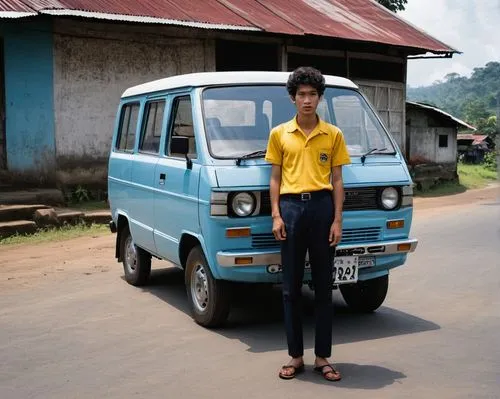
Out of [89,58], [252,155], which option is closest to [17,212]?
[89,58]

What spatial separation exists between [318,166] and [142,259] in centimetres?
336

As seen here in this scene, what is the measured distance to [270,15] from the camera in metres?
18.0

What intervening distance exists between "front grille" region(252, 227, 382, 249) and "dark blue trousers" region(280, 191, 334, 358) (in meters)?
0.67

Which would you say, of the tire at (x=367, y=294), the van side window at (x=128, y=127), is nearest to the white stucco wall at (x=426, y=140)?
the van side window at (x=128, y=127)

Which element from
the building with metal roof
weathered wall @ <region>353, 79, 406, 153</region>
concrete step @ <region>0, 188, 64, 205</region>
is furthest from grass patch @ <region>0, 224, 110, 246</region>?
weathered wall @ <region>353, 79, 406, 153</region>

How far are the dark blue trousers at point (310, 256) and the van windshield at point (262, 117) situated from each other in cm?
117

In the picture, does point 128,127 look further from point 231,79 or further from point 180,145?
point 180,145

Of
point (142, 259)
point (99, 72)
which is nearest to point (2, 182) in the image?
point (99, 72)

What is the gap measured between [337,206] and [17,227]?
7.63 metres

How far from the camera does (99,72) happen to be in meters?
14.9

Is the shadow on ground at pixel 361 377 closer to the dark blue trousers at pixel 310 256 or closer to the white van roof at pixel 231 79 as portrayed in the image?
the dark blue trousers at pixel 310 256

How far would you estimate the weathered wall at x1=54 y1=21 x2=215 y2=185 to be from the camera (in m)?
14.3

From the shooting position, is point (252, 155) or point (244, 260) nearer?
point (244, 260)

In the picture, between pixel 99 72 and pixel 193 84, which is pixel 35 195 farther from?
pixel 193 84
